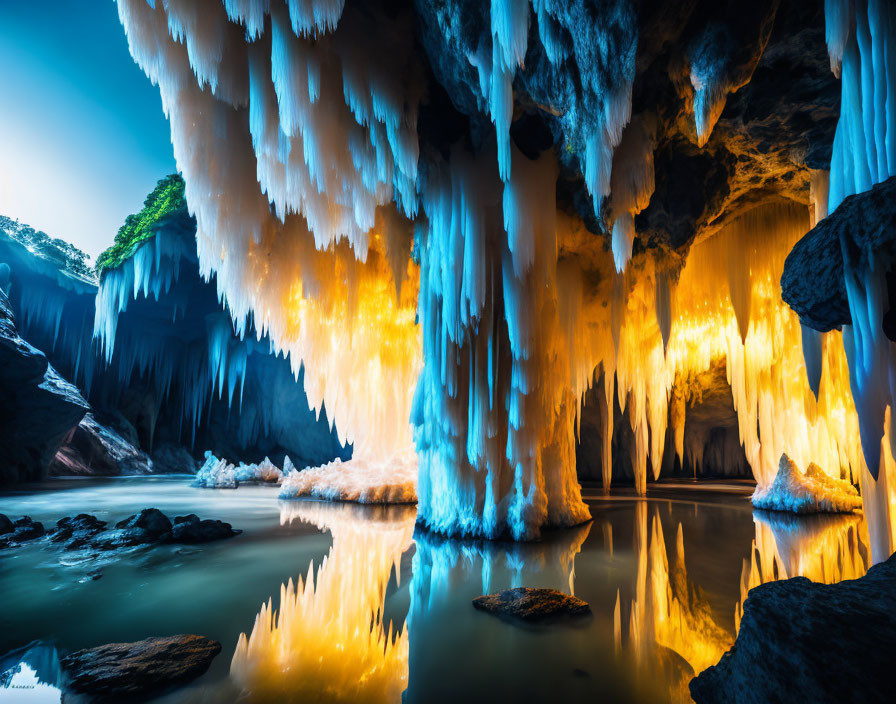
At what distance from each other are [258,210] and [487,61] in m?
3.55

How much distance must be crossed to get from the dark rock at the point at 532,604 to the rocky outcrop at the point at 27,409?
15335 mm

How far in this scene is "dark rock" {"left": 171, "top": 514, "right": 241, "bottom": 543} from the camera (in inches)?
186

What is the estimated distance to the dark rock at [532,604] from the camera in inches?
97.3

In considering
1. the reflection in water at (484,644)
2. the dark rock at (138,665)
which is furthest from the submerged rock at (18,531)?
the reflection in water at (484,644)

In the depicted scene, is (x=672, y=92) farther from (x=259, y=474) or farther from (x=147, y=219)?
(x=259, y=474)

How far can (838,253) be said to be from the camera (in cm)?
186

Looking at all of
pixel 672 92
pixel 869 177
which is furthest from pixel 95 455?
pixel 869 177

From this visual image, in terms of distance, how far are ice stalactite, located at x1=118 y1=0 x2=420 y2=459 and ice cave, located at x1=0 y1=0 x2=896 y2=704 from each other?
1.2 inches

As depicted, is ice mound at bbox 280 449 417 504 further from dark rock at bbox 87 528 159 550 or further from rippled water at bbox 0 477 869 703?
dark rock at bbox 87 528 159 550

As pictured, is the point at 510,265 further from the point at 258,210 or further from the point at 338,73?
the point at 258,210

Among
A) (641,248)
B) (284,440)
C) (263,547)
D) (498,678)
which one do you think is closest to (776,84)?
(641,248)

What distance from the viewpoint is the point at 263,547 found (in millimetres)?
4352

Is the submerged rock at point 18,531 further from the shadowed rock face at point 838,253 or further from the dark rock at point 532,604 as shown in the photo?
the shadowed rock face at point 838,253

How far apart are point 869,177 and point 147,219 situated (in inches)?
634
